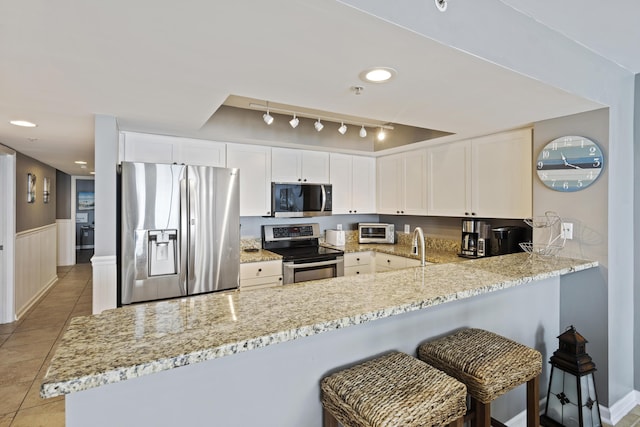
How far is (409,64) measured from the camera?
1496 millimetres

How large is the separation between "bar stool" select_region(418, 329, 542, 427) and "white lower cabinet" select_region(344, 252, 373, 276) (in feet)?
7.41

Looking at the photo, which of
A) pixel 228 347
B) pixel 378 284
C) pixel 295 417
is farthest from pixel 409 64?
pixel 295 417

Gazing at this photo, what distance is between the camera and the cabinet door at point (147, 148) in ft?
9.67

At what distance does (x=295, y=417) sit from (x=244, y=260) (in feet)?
6.99

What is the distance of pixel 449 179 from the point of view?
11.4 ft

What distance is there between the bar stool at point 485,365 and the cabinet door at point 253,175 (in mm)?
2471

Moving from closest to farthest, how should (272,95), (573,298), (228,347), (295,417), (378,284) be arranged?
(228,347)
(295,417)
(378,284)
(272,95)
(573,298)

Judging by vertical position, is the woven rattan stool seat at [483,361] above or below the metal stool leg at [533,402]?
above

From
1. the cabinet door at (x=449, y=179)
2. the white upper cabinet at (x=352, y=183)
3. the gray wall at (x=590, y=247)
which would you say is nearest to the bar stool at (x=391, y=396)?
the gray wall at (x=590, y=247)

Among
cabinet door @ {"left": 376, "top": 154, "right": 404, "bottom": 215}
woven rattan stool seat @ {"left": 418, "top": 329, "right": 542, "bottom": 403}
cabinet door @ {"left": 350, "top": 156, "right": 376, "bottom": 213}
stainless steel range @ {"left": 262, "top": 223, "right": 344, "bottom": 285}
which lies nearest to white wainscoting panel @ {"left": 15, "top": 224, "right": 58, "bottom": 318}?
stainless steel range @ {"left": 262, "top": 223, "right": 344, "bottom": 285}

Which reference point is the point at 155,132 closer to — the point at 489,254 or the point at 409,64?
the point at 409,64

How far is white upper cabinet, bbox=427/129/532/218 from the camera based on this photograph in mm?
2770

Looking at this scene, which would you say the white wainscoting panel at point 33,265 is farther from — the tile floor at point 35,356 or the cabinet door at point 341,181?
the cabinet door at point 341,181

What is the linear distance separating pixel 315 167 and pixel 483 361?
2936mm
